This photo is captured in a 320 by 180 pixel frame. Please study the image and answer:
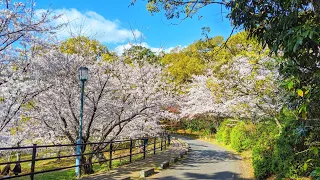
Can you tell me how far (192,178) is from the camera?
27.8 ft

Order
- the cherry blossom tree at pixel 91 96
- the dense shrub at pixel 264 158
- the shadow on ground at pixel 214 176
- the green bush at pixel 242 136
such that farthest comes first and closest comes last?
the green bush at pixel 242 136
the cherry blossom tree at pixel 91 96
the shadow on ground at pixel 214 176
the dense shrub at pixel 264 158

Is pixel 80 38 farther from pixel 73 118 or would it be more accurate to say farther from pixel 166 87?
pixel 166 87

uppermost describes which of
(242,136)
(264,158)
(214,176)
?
(242,136)

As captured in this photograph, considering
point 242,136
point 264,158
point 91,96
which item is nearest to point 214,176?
point 264,158

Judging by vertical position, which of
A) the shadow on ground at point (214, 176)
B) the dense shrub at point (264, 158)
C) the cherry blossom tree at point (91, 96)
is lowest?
the shadow on ground at point (214, 176)

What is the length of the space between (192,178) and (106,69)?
5558 millimetres

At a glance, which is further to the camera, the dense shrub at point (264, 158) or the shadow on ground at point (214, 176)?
the shadow on ground at point (214, 176)

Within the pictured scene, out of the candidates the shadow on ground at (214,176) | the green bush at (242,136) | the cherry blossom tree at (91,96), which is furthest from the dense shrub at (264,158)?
the green bush at (242,136)

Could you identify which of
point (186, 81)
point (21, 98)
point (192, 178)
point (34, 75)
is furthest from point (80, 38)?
point (186, 81)

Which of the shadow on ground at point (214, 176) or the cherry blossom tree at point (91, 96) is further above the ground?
the cherry blossom tree at point (91, 96)

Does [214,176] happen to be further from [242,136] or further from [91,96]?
[242,136]

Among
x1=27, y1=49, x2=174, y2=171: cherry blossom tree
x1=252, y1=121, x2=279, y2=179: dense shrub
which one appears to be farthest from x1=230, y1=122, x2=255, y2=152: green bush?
x1=252, y1=121, x2=279, y2=179: dense shrub

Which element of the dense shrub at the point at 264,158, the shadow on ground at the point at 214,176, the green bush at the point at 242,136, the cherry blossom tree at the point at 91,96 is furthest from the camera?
the green bush at the point at 242,136

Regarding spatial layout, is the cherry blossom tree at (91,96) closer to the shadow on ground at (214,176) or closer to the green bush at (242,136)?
the shadow on ground at (214,176)
